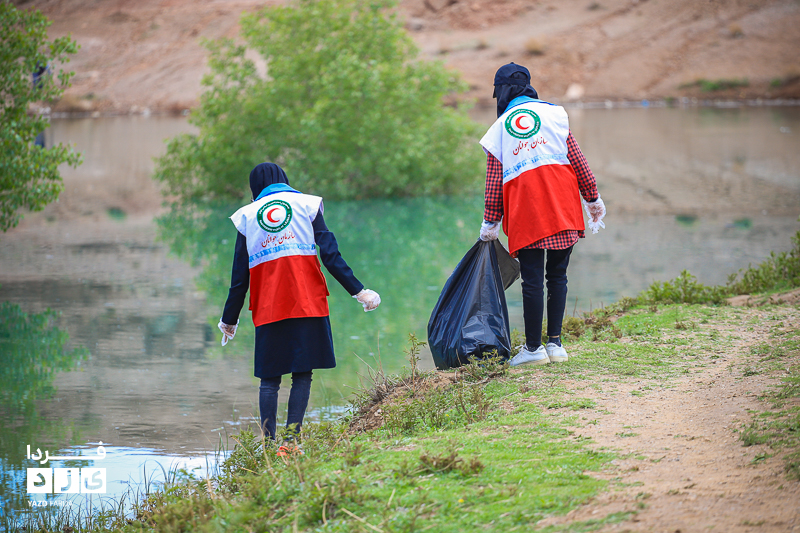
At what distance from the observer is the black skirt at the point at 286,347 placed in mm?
4270

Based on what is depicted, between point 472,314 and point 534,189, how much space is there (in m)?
0.89

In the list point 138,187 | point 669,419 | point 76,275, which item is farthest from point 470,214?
point 669,419

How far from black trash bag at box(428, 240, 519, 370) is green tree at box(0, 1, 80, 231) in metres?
5.76

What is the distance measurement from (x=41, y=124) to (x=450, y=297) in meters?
6.33

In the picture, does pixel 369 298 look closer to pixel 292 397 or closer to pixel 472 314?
pixel 292 397

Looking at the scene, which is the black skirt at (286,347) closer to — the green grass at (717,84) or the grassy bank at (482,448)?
the grassy bank at (482,448)

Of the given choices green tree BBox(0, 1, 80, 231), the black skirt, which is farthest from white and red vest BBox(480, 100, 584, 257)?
green tree BBox(0, 1, 80, 231)

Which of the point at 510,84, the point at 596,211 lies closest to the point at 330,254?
the point at 510,84

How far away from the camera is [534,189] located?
4746mm

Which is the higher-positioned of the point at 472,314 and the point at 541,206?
the point at 541,206

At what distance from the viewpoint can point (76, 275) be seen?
10578mm

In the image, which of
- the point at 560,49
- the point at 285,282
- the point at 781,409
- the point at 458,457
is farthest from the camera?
the point at 560,49

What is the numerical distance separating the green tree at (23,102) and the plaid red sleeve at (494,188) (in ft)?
19.4

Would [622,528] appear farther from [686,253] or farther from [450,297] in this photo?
[686,253]
